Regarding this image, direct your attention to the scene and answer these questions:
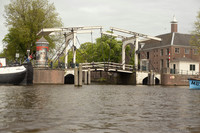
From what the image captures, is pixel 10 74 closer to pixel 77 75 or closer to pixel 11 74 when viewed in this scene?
pixel 11 74

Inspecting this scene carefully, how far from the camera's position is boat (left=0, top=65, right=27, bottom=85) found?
24594 millimetres

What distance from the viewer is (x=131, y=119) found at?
6664mm

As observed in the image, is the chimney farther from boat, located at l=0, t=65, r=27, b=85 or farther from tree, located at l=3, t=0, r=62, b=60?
boat, located at l=0, t=65, r=27, b=85

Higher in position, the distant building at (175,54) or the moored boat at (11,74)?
the distant building at (175,54)

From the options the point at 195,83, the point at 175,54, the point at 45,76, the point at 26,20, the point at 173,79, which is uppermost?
the point at 26,20

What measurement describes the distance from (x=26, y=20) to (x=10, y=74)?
1107 centimetres

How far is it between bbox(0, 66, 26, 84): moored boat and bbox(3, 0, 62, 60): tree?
8.48 metres

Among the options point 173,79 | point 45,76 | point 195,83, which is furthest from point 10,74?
point 173,79

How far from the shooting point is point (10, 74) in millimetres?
24594

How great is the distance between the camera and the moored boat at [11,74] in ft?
80.7

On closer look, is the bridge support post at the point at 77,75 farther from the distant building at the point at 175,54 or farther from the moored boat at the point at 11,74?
the distant building at the point at 175,54

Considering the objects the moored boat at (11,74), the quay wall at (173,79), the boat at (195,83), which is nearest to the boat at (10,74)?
the moored boat at (11,74)

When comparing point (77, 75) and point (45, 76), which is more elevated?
point (77, 75)

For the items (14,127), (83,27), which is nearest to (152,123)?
(14,127)
